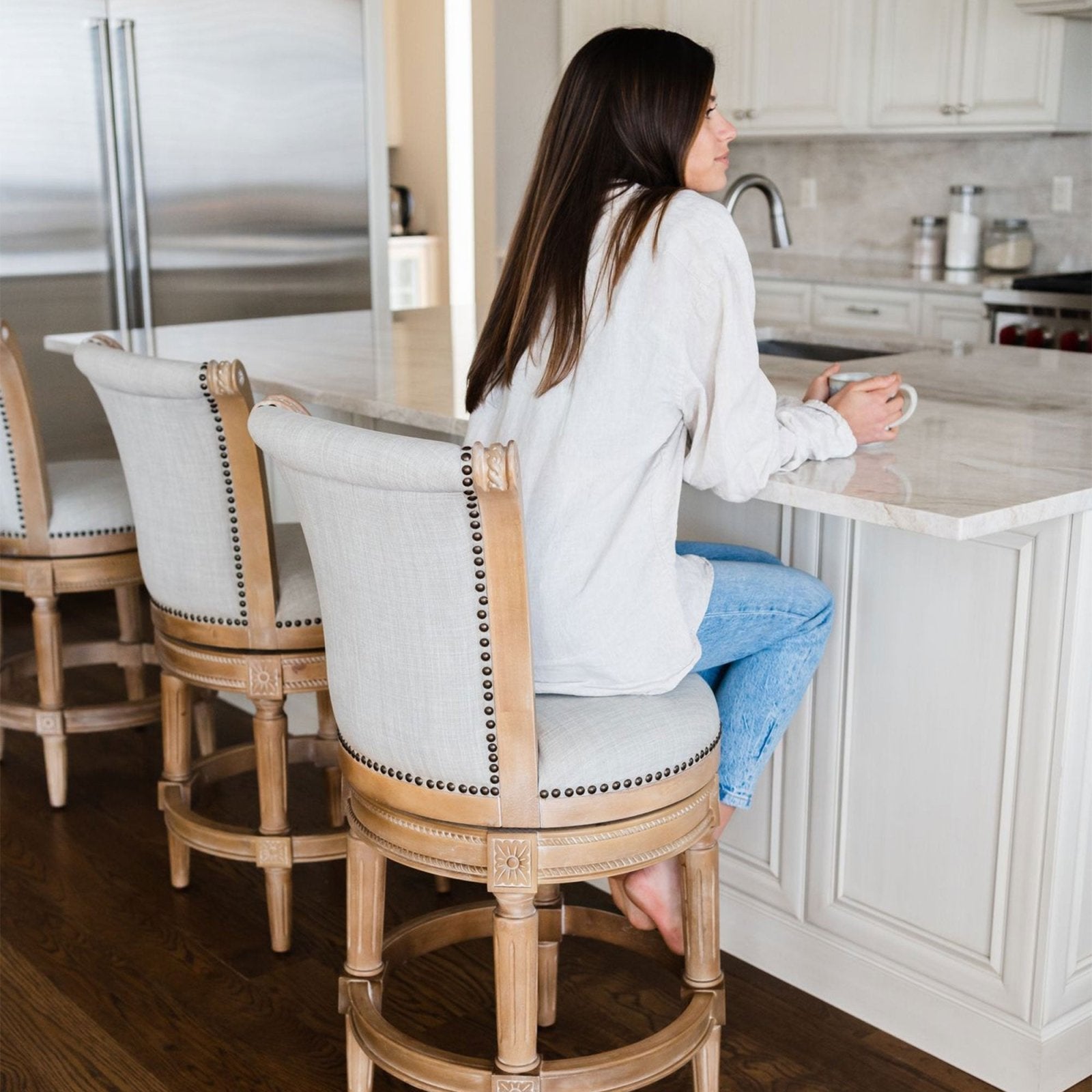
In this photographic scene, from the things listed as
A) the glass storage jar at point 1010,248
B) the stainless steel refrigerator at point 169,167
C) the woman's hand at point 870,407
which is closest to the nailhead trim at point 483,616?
the woman's hand at point 870,407

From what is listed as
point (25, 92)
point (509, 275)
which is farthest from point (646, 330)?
point (25, 92)

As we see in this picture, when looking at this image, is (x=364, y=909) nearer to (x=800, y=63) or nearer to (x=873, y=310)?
(x=873, y=310)

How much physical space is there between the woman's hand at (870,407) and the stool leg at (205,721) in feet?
5.44

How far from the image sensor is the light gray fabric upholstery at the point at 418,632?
139cm

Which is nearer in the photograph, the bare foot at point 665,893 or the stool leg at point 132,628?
the bare foot at point 665,893

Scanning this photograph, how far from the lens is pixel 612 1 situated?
18.0 ft

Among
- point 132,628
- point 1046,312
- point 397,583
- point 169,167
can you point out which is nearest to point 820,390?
point 397,583

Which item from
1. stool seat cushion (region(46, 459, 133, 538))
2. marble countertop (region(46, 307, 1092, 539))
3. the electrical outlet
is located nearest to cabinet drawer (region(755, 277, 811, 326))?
the electrical outlet

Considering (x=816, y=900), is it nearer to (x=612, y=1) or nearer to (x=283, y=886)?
(x=283, y=886)

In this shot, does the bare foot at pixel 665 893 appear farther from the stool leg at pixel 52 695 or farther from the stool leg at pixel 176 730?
the stool leg at pixel 52 695

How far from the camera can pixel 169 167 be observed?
4129 mm

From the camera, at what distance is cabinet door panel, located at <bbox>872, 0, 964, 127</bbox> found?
14.9 feet

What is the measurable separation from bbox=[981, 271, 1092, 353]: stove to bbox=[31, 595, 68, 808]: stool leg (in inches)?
114

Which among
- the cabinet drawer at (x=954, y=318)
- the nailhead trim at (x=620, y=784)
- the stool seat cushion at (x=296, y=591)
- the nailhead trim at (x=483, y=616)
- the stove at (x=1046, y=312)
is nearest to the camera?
the nailhead trim at (x=483, y=616)
